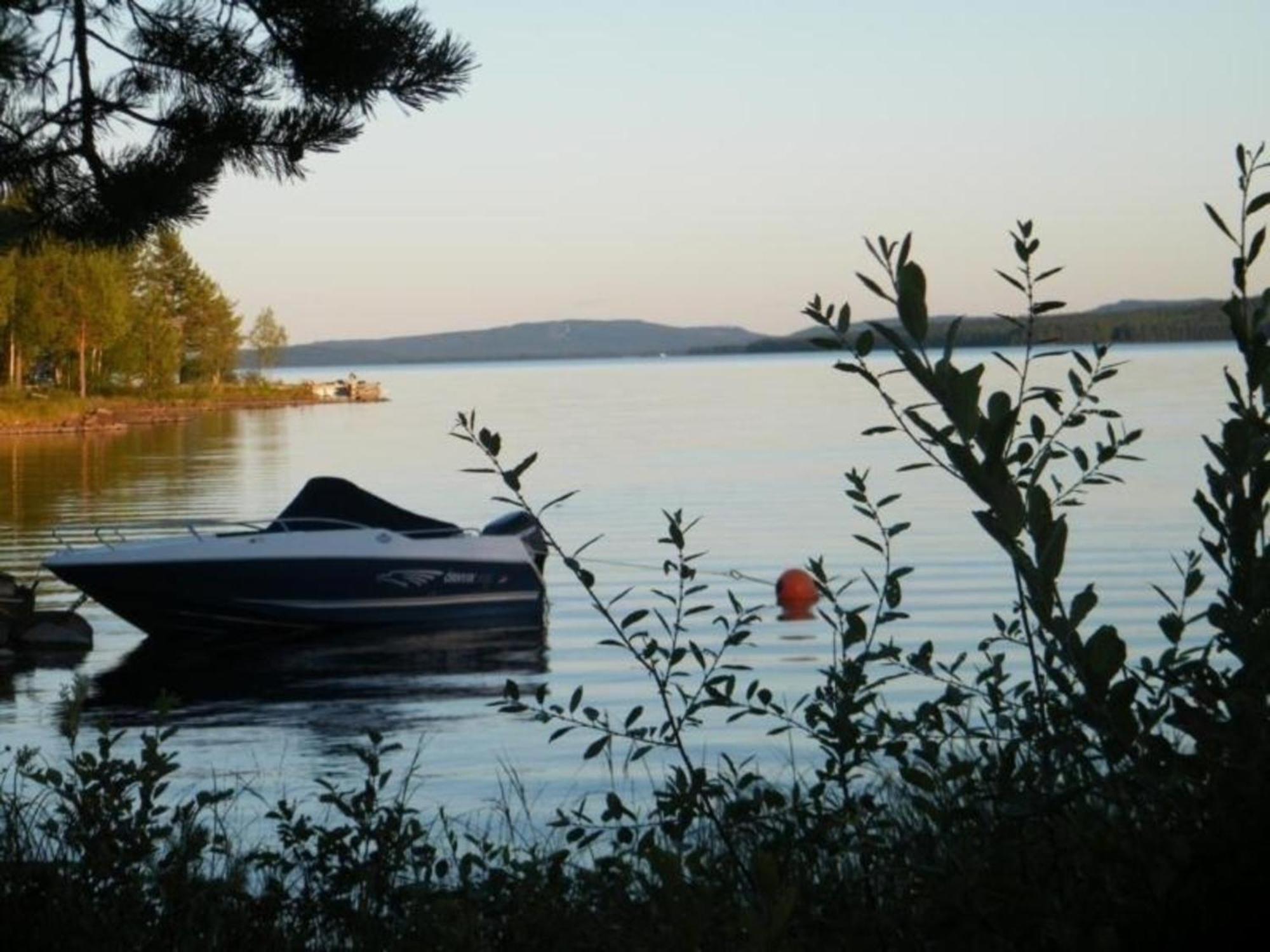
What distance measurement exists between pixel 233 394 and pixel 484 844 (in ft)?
426

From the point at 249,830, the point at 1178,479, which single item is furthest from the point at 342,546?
the point at 1178,479

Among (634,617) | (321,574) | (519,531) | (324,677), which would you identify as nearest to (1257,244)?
(634,617)

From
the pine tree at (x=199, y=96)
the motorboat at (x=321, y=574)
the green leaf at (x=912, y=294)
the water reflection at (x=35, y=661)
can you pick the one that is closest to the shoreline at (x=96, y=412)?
the water reflection at (x=35, y=661)

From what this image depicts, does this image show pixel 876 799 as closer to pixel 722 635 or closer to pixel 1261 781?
pixel 1261 781

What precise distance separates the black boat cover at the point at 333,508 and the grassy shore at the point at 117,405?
6693cm

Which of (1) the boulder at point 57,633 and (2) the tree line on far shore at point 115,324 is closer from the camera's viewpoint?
(1) the boulder at point 57,633

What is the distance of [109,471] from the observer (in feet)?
187

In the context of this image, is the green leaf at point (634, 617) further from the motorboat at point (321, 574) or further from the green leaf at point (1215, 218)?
the motorboat at point (321, 574)

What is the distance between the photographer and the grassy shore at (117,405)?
293 ft

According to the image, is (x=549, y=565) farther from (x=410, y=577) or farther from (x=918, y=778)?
(x=918, y=778)

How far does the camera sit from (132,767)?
6062 millimetres

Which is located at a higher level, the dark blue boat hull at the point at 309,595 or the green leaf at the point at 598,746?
the green leaf at the point at 598,746

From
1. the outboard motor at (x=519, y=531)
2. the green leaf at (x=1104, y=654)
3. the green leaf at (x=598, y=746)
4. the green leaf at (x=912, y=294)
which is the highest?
the green leaf at (x=912, y=294)

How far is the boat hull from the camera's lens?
2220cm
